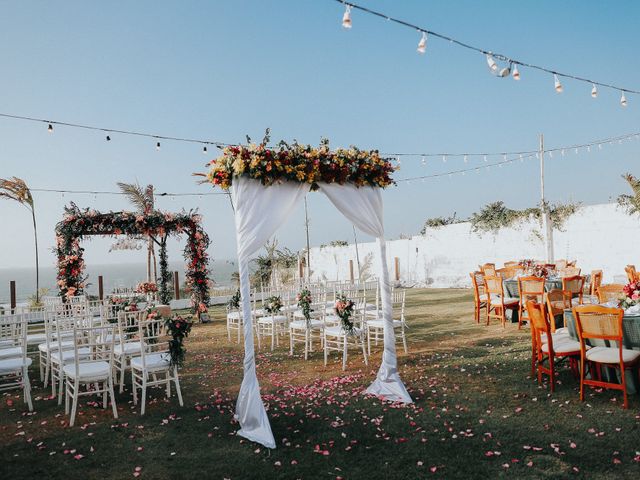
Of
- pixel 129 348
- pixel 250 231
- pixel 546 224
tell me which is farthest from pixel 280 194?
pixel 546 224

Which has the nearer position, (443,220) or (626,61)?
(626,61)

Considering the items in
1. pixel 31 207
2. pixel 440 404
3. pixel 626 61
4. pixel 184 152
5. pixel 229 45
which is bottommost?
pixel 440 404

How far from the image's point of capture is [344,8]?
4988 millimetres

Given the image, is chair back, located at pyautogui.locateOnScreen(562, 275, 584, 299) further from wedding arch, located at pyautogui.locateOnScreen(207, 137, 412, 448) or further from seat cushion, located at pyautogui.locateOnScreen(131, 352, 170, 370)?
seat cushion, located at pyautogui.locateOnScreen(131, 352, 170, 370)

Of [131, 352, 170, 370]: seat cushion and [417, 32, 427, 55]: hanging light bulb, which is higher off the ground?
[417, 32, 427, 55]: hanging light bulb

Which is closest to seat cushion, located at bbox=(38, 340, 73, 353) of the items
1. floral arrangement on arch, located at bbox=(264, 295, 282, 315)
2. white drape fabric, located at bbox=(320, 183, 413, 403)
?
floral arrangement on arch, located at bbox=(264, 295, 282, 315)

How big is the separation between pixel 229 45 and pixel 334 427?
8.49m

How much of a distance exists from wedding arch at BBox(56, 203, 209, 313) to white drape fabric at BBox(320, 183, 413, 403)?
8.01m

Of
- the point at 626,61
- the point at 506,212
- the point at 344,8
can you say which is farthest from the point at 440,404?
the point at 506,212

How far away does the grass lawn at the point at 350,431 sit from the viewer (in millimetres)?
3230

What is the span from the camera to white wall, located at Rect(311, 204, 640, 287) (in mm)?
13797

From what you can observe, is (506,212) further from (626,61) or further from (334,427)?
(334,427)

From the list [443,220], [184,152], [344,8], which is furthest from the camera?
[443,220]

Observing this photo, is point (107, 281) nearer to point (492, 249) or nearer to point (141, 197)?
point (141, 197)
